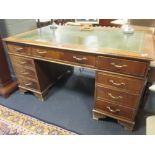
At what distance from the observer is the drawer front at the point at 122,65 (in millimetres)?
1125

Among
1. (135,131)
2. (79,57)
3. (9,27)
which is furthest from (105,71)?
(9,27)

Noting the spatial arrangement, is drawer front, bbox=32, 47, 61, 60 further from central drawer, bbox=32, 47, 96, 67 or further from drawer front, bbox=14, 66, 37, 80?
→ drawer front, bbox=14, 66, 37, 80

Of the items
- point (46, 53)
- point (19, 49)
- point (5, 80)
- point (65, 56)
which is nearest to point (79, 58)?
point (65, 56)

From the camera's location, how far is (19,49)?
1.61 metres

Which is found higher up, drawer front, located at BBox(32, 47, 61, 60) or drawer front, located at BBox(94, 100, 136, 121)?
drawer front, located at BBox(32, 47, 61, 60)

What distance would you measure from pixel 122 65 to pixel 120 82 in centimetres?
15

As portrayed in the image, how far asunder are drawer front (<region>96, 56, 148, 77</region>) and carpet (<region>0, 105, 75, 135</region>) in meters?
0.72

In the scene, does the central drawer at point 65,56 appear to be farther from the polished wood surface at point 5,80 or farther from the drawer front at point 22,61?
the polished wood surface at point 5,80

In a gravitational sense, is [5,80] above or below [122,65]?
below

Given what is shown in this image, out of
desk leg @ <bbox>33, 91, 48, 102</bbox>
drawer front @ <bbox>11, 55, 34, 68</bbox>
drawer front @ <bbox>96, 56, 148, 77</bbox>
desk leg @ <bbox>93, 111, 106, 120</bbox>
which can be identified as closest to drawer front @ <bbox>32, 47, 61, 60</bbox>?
drawer front @ <bbox>11, 55, 34, 68</bbox>

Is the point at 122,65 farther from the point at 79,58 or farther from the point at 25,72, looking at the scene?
the point at 25,72

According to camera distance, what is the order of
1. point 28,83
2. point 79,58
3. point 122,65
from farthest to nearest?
point 28,83 → point 79,58 → point 122,65

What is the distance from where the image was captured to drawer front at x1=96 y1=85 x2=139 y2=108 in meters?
1.29
